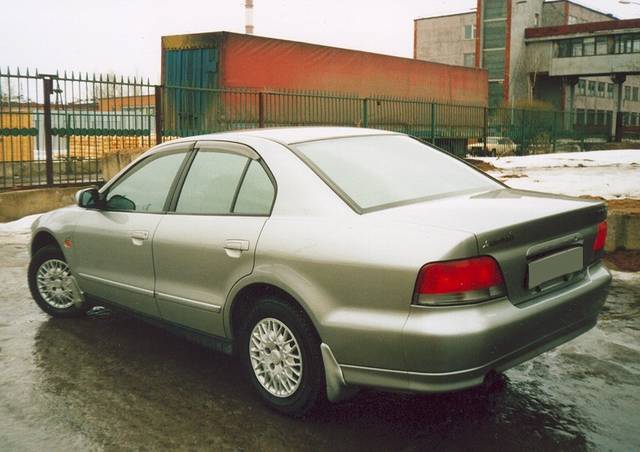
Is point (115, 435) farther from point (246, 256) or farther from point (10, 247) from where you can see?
point (10, 247)

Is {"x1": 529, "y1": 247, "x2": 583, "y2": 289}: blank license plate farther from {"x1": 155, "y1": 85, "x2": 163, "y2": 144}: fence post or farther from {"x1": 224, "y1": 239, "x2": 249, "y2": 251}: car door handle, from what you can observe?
{"x1": 155, "y1": 85, "x2": 163, "y2": 144}: fence post

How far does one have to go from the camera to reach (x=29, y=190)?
37.6ft

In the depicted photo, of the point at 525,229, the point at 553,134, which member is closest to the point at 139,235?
the point at 525,229

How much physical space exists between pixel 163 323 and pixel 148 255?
1.42ft

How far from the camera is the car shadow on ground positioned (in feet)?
10.7

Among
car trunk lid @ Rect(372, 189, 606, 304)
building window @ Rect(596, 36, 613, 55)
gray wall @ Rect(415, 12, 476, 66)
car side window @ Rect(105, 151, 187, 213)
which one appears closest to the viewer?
car trunk lid @ Rect(372, 189, 606, 304)

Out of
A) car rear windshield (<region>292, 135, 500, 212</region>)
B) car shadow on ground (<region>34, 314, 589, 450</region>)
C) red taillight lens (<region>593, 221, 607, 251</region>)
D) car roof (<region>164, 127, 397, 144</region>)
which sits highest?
car roof (<region>164, 127, 397, 144</region>)

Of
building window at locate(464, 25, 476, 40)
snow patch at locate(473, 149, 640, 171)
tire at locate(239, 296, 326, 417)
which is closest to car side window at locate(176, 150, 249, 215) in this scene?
tire at locate(239, 296, 326, 417)

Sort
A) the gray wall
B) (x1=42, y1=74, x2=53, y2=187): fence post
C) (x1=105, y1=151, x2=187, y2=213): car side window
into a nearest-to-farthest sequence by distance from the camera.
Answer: (x1=105, y1=151, x2=187, y2=213): car side window < (x1=42, y1=74, x2=53, y2=187): fence post < the gray wall

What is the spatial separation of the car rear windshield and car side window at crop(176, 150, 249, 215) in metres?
0.43

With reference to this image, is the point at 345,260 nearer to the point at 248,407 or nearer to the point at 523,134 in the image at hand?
the point at 248,407

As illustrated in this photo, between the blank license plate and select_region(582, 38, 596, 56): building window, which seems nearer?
the blank license plate

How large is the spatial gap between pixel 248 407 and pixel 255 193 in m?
1.15

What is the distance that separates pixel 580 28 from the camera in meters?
53.2
